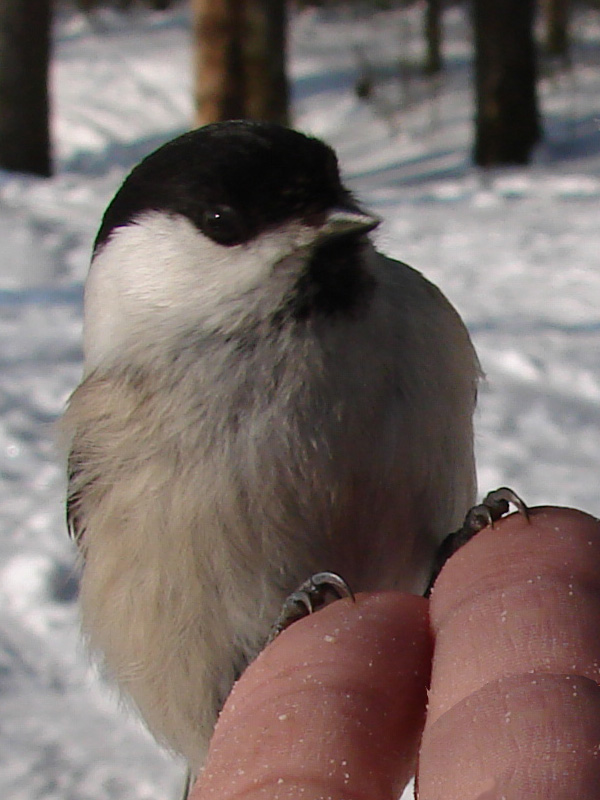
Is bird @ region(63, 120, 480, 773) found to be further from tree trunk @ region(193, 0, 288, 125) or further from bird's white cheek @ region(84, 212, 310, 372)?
tree trunk @ region(193, 0, 288, 125)

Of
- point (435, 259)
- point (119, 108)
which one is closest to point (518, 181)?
point (435, 259)

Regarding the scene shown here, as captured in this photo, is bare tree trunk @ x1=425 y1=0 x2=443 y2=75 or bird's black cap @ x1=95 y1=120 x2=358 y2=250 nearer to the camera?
bird's black cap @ x1=95 y1=120 x2=358 y2=250

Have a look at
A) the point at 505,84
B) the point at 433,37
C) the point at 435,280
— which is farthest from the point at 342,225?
the point at 433,37

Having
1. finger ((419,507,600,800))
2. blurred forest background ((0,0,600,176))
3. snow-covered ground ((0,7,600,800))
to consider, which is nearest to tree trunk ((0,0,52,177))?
blurred forest background ((0,0,600,176))

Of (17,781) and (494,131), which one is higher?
(494,131)

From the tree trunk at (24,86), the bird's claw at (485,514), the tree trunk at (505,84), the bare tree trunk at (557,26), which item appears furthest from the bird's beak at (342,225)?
the bare tree trunk at (557,26)

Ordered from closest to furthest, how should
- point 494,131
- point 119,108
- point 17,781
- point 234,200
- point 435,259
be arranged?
point 234,200 < point 17,781 < point 435,259 < point 494,131 < point 119,108

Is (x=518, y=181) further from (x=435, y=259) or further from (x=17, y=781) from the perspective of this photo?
(x=17, y=781)
